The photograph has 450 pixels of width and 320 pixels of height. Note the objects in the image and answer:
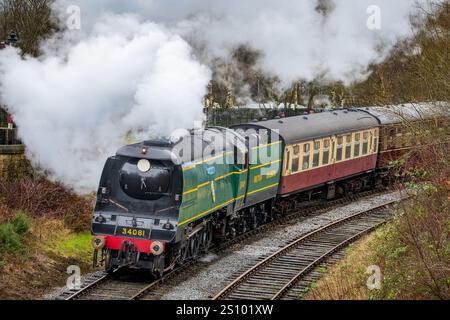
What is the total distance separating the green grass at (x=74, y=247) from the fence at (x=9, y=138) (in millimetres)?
3635

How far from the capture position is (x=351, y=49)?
26000 mm

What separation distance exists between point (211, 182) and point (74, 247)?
3.17 m

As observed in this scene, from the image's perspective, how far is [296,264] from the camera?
15.7 m

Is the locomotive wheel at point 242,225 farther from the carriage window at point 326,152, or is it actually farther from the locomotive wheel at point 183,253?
the carriage window at point 326,152

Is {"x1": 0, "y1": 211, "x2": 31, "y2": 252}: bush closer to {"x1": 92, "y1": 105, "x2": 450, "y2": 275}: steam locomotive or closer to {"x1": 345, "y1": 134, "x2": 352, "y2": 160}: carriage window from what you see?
{"x1": 92, "y1": 105, "x2": 450, "y2": 275}: steam locomotive

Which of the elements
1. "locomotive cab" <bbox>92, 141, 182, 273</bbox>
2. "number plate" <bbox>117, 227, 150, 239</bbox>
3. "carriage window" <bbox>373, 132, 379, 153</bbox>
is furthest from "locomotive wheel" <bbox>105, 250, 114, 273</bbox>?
"carriage window" <bbox>373, 132, 379, 153</bbox>

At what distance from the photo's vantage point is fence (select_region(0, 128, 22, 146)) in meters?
19.0

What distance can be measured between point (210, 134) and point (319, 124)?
6.94 meters

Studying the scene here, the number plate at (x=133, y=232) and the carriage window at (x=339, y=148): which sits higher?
the carriage window at (x=339, y=148)

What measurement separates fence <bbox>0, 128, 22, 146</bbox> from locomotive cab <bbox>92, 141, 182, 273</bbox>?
5.74 metres

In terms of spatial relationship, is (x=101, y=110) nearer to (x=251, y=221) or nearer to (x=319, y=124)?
(x=251, y=221)

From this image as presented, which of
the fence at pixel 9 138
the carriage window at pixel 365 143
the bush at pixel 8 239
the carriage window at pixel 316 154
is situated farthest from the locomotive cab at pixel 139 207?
the carriage window at pixel 365 143

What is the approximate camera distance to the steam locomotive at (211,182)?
1377 cm
